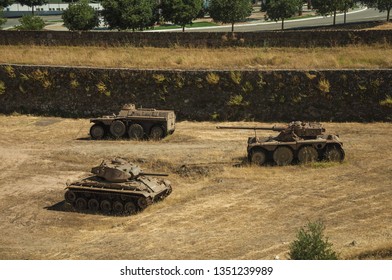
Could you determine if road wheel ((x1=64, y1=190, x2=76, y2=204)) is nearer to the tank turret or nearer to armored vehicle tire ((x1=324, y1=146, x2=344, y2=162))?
the tank turret

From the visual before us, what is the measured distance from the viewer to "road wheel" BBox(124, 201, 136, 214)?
21.4 meters

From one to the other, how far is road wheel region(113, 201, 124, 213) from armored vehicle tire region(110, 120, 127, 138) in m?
9.08

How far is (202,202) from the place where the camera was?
861 inches

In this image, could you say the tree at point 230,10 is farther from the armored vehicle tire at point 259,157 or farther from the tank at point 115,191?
the tank at point 115,191

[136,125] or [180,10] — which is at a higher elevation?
[180,10]

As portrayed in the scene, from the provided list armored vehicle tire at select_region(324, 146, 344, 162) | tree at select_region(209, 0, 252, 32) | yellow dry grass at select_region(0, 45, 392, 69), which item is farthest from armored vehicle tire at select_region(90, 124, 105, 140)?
tree at select_region(209, 0, 252, 32)

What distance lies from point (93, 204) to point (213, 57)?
18.3 metres

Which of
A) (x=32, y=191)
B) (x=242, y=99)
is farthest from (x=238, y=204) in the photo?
(x=242, y=99)

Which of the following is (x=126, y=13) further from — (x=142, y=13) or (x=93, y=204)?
(x=93, y=204)

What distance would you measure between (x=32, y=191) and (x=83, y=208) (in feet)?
9.48

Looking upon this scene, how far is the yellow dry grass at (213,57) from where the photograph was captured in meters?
36.0

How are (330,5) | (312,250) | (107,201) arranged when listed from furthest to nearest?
(330,5)
(107,201)
(312,250)

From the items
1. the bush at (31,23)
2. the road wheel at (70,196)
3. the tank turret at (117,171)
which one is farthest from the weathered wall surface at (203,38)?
the road wheel at (70,196)

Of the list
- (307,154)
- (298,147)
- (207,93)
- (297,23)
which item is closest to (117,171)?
(298,147)
